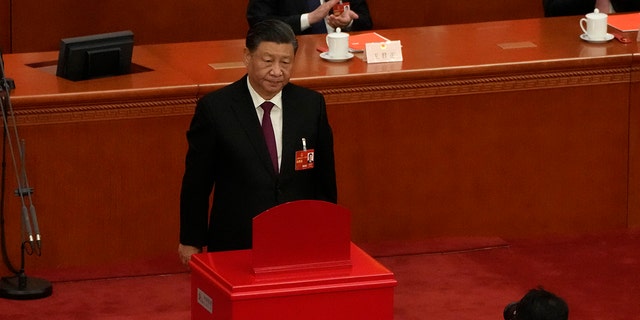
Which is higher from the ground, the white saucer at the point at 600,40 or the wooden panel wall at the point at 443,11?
the white saucer at the point at 600,40

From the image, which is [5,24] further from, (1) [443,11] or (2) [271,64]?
(2) [271,64]

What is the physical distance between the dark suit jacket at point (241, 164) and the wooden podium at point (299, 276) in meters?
0.56

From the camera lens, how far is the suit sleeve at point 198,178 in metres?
3.87

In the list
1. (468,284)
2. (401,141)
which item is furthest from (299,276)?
(401,141)

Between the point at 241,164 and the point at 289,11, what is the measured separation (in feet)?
8.65

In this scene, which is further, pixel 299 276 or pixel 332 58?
pixel 332 58

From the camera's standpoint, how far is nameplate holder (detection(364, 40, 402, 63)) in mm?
5594

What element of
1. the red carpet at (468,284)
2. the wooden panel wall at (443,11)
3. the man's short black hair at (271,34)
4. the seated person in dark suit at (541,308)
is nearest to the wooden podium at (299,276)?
the seated person in dark suit at (541,308)

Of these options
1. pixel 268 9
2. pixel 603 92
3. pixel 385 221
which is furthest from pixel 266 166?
pixel 268 9

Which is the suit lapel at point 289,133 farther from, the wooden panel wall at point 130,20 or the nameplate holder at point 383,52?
the wooden panel wall at point 130,20

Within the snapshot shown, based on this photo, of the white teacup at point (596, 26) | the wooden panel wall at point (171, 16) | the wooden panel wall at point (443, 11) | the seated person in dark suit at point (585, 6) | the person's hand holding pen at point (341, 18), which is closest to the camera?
the white teacup at point (596, 26)

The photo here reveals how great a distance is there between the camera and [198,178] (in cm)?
389

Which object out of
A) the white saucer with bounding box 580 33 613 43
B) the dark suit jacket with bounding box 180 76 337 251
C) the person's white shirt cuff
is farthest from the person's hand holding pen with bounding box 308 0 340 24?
the dark suit jacket with bounding box 180 76 337 251

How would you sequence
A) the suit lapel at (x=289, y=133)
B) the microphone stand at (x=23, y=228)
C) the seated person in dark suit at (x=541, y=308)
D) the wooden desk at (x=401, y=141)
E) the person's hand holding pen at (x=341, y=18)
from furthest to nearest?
the person's hand holding pen at (x=341, y=18) → the wooden desk at (x=401, y=141) → the microphone stand at (x=23, y=228) → the suit lapel at (x=289, y=133) → the seated person in dark suit at (x=541, y=308)
